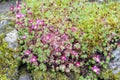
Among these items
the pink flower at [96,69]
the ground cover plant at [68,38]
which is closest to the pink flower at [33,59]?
the ground cover plant at [68,38]

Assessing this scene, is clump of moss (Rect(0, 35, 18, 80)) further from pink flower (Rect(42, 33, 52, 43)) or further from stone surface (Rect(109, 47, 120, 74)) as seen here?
stone surface (Rect(109, 47, 120, 74))

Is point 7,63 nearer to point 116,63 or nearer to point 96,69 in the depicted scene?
point 96,69

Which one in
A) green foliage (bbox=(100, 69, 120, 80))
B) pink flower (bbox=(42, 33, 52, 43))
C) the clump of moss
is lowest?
green foliage (bbox=(100, 69, 120, 80))

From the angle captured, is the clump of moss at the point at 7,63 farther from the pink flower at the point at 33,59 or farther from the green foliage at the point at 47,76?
the green foliage at the point at 47,76

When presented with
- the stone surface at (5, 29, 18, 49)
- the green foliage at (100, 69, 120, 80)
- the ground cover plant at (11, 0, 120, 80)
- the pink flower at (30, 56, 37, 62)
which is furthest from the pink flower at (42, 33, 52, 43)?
the green foliage at (100, 69, 120, 80)

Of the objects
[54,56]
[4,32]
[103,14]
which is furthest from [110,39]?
[4,32]
